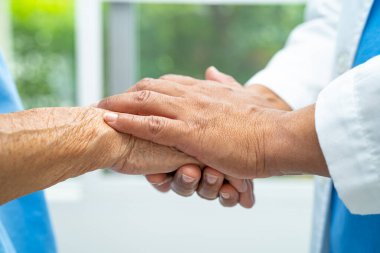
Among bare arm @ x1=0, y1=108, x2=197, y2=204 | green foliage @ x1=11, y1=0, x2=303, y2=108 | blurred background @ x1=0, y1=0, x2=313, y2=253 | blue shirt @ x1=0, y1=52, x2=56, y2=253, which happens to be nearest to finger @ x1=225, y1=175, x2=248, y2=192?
bare arm @ x1=0, y1=108, x2=197, y2=204

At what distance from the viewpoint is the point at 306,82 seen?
4.30 ft

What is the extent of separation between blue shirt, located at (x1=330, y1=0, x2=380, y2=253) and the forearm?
0.47 m

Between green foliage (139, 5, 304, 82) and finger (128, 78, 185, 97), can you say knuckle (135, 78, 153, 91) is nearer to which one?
finger (128, 78, 185, 97)

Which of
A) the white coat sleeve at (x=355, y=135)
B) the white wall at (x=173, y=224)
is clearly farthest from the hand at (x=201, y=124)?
the white wall at (x=173, y=224)

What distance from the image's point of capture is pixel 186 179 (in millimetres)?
1092

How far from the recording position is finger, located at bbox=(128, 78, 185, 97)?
43.6 inches

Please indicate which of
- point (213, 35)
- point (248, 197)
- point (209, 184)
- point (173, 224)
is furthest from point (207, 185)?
point (213, 35)

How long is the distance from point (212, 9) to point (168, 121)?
5.37 feet

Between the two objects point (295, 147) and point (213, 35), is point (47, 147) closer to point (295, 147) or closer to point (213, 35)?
point (295, 147)

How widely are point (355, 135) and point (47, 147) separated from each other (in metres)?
0.48

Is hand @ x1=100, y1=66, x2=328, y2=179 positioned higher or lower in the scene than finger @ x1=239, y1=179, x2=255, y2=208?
higher

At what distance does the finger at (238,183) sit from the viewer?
1123 mm

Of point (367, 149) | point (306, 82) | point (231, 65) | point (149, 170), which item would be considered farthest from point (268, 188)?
point (367, 149)

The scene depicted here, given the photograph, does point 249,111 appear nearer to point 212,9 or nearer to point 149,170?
point 149,170
